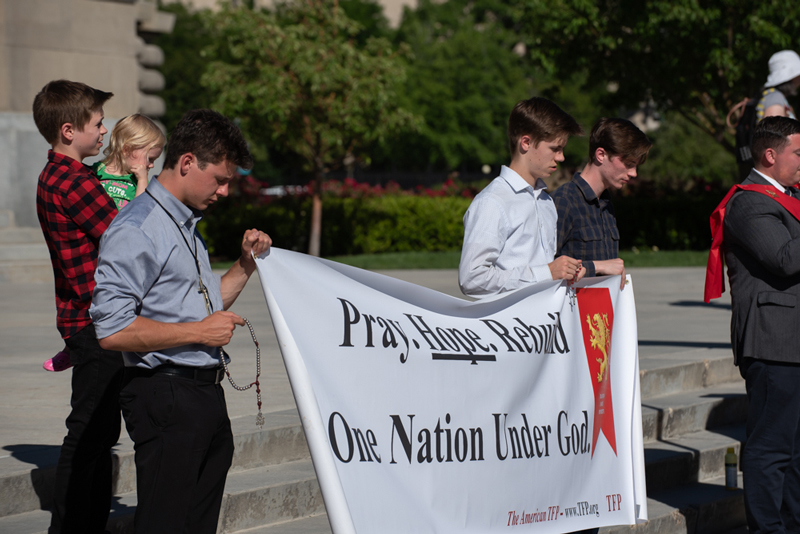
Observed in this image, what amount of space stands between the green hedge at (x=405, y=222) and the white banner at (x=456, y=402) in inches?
625

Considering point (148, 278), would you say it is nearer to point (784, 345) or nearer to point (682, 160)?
point (784, 345)

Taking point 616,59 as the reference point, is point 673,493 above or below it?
below

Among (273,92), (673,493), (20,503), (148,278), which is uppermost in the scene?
(273,92)

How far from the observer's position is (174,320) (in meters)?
2.88

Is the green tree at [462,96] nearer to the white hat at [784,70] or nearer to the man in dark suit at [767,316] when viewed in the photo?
the white hat at [784,70]

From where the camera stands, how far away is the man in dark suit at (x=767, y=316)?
4281 mm

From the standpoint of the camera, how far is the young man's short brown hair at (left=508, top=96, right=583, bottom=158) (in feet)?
12.3

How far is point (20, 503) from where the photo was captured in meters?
4.18

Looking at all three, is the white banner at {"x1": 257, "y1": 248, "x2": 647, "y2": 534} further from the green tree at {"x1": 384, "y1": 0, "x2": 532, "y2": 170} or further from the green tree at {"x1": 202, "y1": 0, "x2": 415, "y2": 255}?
the green tree at {"x1": 384, "y1": 0, "x2": 532, "y2": 170}

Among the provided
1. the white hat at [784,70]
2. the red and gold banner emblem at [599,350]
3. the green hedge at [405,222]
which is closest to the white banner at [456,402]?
the red and gold banner emblem at [599,350]

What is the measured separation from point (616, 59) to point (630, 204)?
3118 mm

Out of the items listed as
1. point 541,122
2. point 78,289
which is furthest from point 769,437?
point 78,289

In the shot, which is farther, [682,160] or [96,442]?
[682,160]

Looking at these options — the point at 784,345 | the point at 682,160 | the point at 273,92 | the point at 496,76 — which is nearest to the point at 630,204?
the point at 273,92
